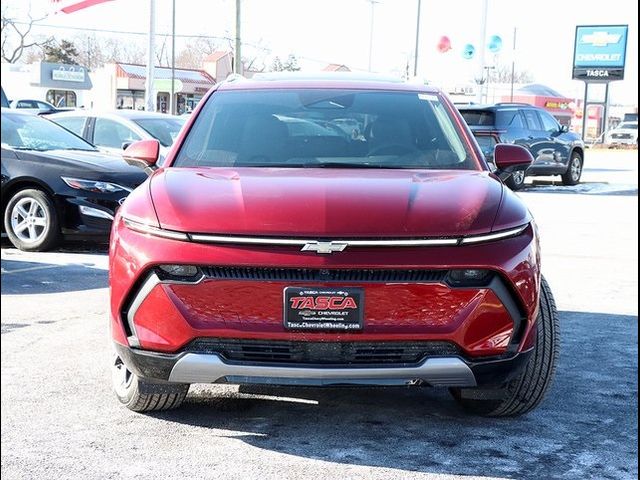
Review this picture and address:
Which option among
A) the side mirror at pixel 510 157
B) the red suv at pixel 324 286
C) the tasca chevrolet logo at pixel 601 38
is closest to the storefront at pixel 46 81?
the tasca chevrolet logo at pixel 601 38

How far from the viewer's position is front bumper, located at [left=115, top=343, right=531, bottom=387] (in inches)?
141

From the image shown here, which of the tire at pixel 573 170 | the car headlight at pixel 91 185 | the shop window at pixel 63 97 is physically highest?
the car headlight at pixel 91 185

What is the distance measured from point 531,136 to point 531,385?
1626cm

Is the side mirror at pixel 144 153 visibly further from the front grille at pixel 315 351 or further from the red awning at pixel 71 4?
the front grille at pixel 315 351

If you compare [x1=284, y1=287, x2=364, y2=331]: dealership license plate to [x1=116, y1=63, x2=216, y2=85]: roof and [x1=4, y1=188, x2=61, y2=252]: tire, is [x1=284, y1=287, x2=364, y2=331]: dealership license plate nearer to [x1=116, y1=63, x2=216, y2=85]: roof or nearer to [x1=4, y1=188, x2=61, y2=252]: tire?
[x1=4, y1=188, x2=61, y2=252]: tire

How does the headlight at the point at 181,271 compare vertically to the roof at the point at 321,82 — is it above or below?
below

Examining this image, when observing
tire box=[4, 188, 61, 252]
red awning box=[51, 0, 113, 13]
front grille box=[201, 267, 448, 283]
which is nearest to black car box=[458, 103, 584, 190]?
red awning box=[51, 0, 113, 13]

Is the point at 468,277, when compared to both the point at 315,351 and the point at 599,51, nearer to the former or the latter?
the point at 315,351

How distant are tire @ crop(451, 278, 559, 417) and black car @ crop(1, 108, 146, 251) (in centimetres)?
571

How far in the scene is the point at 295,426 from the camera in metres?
4.16

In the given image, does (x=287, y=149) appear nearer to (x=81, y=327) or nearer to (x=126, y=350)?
(x=126, y=350)

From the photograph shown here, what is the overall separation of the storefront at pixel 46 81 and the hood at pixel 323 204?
143 feet

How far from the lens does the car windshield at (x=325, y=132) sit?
15.5ft

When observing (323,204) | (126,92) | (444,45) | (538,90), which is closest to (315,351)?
(323,204)
